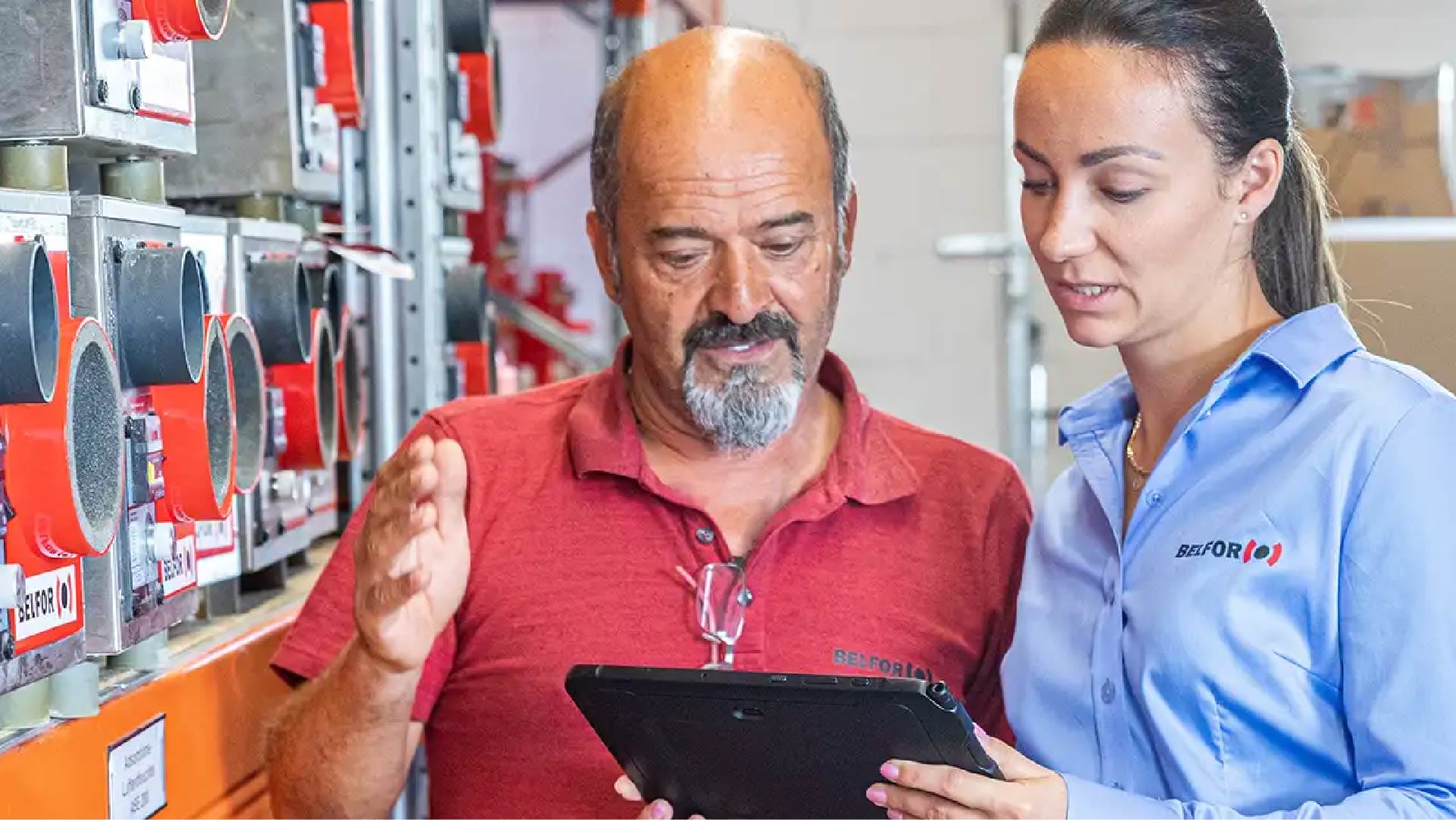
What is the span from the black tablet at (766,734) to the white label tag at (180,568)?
488mm

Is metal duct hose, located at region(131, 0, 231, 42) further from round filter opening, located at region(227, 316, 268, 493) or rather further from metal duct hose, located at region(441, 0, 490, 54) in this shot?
metal duct hose, located at region(441, 0, 490, 54)

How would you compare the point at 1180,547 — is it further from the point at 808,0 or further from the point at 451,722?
the point at 808,0

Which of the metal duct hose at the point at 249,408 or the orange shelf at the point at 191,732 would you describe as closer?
the orange shelf at the point at 191,732

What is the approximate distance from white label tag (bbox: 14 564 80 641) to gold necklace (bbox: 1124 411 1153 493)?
3.27 feet

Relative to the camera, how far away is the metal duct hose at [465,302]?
3.14 metres

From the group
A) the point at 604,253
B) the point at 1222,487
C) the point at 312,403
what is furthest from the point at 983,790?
the point at 312,403

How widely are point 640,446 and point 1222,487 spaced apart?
744 mm

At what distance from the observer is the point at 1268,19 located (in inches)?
60.8

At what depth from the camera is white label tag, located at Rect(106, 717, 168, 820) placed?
167cm

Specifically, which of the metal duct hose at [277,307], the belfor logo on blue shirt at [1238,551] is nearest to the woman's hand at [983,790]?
the belfor logo on blue shirt at [1238,551]

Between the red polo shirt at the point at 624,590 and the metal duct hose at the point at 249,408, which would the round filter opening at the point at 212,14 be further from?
the red polo shirt at the point at 624,590

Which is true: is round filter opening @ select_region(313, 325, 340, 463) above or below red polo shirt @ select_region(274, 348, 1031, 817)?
above

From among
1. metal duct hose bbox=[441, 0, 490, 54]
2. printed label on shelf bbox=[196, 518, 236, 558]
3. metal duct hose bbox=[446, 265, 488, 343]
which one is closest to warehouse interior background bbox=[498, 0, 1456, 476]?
metal duct hose bbox=[441, 0, 490, 54]

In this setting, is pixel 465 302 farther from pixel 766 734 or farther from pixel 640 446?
pixel 766 734
